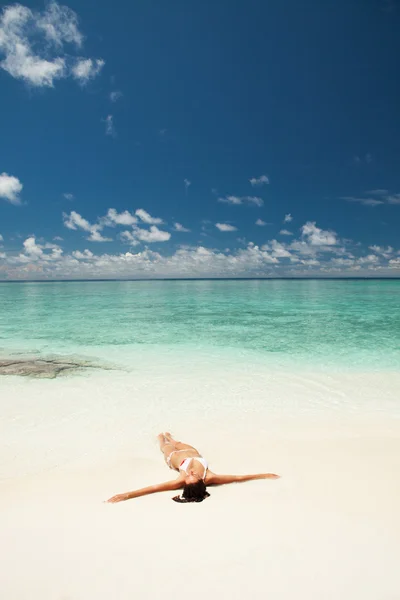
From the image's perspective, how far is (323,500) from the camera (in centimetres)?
365

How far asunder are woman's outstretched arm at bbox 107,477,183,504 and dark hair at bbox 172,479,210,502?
0.18m

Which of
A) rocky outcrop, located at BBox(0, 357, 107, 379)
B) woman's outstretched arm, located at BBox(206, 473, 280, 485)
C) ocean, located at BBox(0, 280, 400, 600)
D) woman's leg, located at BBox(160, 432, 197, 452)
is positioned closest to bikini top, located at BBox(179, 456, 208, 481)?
woman's outstretched arm, located at BBox(206, 473, 280, 485)

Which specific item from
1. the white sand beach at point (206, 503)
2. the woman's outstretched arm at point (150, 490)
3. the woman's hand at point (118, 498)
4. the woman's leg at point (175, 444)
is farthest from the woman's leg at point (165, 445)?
the woman's hand at point (118, 498)

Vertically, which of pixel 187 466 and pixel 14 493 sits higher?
pixel 187 466

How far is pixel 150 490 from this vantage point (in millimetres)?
3828

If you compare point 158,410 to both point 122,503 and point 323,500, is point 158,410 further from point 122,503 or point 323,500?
point 323,500

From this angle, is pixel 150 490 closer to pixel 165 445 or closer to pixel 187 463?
pixel 187 463

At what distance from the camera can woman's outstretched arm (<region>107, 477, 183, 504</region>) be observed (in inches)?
148

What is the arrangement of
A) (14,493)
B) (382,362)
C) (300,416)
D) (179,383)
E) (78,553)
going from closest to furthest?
(78,553)
(14,493)
(300,416)
(179,383)
(382,362)

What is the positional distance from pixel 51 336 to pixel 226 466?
13.0 metres

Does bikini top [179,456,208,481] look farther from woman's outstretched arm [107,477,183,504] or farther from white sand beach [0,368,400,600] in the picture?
white sand beach [0,368,400,600]

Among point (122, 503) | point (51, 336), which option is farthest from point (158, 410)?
point (51, 336)

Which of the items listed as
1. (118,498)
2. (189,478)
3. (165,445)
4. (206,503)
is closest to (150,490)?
(118,498)

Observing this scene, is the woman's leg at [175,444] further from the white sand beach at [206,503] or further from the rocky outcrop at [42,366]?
the rocky outcrop at [42,366]
